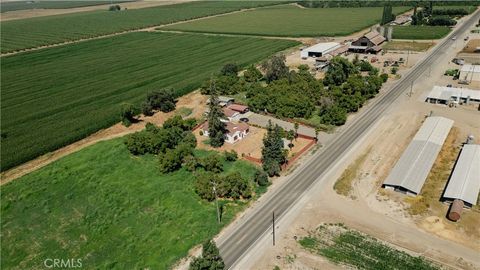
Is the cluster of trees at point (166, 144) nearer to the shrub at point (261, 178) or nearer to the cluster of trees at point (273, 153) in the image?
the shrub at point (261, 178)

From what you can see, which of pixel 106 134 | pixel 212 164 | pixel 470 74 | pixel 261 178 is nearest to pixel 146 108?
pixel 106 134

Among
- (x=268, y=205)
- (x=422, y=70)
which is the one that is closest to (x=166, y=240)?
(x=268, y=205)

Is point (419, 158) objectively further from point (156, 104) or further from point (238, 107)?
point (156, 104)

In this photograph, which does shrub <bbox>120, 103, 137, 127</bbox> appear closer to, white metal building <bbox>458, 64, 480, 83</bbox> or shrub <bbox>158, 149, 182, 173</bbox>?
shrub <bbox>158, 149, 182, 173</bbox>

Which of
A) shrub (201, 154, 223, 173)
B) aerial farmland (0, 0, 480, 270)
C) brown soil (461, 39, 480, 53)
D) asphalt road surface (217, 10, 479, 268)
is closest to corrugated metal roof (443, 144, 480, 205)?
aerial farmland (0, 0, 480, 270)

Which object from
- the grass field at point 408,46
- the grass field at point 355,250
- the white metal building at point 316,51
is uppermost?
the white metal building at point 316,51

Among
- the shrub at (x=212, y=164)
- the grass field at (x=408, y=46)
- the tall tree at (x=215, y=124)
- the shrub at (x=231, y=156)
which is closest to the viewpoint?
the shrub at (x=212, y=164)

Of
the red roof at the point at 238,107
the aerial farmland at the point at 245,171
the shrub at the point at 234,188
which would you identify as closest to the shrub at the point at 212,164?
the aerial farmland at the point at 245,171
